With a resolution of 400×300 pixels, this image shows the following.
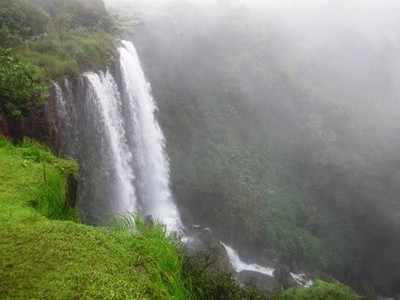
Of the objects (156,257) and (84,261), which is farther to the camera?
(156,257)

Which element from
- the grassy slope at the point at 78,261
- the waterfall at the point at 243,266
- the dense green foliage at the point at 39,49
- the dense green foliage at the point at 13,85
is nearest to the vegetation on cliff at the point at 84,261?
the grassy slope at the point at 78,261

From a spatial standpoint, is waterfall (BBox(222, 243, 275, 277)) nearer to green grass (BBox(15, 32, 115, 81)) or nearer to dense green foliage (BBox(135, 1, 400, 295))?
dense green foliage (BBox(135, 1, 400, 295))

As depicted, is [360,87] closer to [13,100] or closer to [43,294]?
[13,100]

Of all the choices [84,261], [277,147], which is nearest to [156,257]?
[84,261]

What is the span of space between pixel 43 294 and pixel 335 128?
36.2 metres

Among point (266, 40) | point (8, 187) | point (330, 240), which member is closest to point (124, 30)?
point (266, 40)

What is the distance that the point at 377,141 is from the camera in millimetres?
35281

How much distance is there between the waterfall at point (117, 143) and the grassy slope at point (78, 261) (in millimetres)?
8970

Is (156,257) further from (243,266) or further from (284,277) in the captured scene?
(243,266)

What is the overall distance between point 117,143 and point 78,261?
16315 mm

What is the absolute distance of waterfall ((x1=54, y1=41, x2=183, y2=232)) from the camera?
1500cm

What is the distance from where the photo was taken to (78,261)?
247 cm

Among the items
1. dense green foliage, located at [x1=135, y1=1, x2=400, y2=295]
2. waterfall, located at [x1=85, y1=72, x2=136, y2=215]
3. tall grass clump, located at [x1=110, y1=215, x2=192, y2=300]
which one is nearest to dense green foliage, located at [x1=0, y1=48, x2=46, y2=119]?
tall grass clump, located at [x1=110, y1=215, x2=192, y2=300]

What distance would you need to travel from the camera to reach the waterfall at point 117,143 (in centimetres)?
1500
